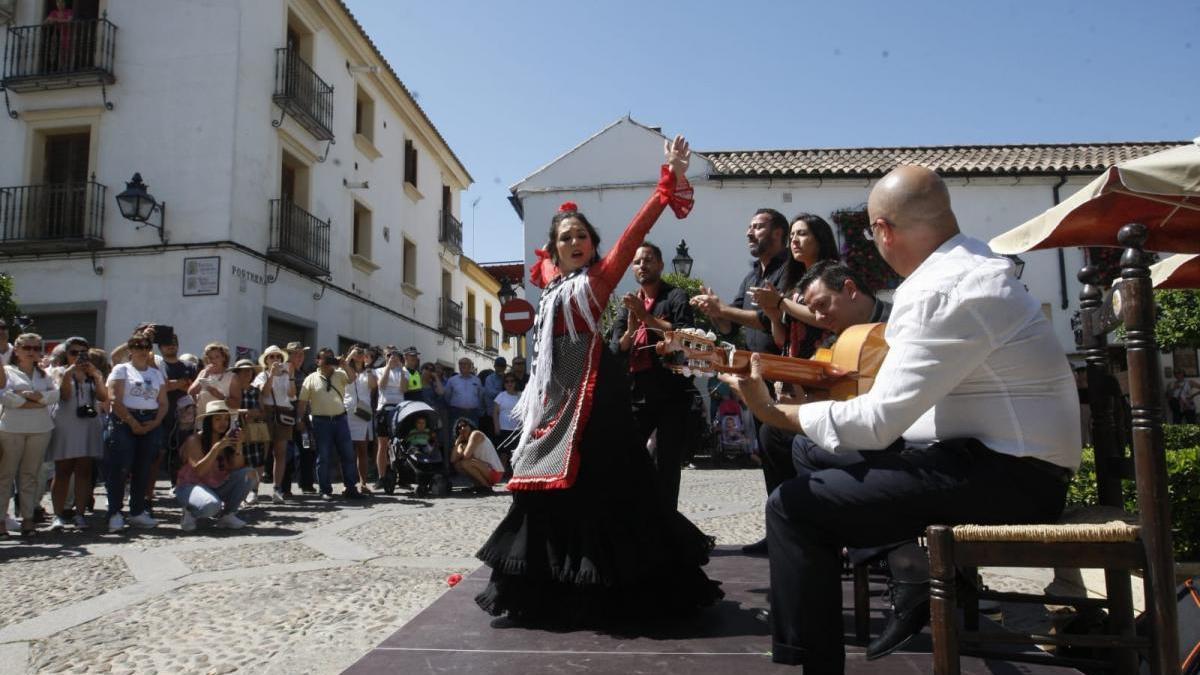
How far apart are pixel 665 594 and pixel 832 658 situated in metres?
1.20

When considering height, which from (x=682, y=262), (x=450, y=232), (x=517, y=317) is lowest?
(x=517, y=317)

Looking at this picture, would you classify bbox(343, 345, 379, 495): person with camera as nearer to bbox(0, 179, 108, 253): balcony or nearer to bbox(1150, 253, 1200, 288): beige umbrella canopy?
bbox(0, 179, 108, 253): balcony

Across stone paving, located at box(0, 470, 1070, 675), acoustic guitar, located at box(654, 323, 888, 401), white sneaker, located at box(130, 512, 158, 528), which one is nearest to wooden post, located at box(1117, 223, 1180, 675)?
acoustic guitar, located at box(654, 323, 888, 401)

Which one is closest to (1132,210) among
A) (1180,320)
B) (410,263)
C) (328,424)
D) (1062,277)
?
(328,424)

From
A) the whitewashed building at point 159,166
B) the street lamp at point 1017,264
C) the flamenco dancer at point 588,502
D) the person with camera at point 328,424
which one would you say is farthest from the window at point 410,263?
the flamenco dancer at point 588,502

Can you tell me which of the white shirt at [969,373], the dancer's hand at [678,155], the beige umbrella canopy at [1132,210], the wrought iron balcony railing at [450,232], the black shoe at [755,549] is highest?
the wrought iron balcony railing at [450,232]

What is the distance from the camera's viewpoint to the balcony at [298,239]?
49.0ft

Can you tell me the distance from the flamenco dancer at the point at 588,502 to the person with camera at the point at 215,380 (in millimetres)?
5560

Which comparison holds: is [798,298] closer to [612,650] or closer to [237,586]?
[612,650]

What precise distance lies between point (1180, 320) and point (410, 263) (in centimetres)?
1806

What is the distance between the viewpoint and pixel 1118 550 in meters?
1.89

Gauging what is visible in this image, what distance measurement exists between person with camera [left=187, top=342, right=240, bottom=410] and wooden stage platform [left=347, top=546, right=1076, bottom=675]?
535 centimetres

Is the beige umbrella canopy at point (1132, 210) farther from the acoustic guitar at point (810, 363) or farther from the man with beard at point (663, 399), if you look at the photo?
the acoustic guitar at point (810, 363)

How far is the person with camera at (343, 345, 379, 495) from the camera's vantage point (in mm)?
9797
